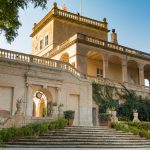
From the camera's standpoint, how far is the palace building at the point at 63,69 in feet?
59.9

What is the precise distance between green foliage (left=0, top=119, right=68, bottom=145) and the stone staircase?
0.32 metres

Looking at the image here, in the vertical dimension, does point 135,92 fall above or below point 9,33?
below

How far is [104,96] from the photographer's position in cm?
2320

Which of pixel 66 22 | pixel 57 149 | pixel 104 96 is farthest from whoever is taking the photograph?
pixel 66 22

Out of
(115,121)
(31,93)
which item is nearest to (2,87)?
(31,93)

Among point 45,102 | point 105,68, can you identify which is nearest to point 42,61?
point 45,102

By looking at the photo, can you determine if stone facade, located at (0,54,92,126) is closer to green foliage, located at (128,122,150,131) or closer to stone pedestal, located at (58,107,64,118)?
stone pedestal, located at (58,107,64,118)

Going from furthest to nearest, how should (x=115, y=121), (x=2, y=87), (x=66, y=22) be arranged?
1. (x=66, y=22)
2. (x=115, y=121)
3. (x=2, y=87)

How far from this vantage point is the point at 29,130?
14.7 metres

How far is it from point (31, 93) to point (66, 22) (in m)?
12.3

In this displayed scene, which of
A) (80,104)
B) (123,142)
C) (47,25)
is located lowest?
(123,142)

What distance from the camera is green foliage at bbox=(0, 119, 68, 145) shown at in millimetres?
13711

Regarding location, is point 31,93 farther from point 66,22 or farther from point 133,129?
point 66,22

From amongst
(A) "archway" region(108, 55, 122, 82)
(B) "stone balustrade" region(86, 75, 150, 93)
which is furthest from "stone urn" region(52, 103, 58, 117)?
(A) "archway" region(108, 55, 122, 82)
